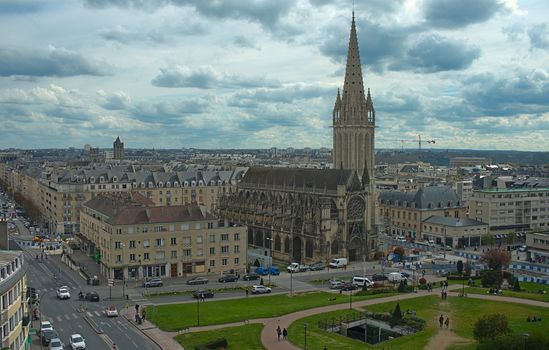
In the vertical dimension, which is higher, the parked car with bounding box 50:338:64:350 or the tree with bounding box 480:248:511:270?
the tree with bounding box 480:248:511:270

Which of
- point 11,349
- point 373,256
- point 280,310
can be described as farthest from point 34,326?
point 373,256

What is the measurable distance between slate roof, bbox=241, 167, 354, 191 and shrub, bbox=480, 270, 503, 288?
3477 centimetres

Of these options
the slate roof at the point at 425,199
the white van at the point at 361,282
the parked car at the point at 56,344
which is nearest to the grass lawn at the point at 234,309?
Result: the white van at the point at 361,282

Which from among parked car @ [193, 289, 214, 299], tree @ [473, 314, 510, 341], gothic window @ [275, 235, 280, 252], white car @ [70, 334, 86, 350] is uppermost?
tree @ [473, 314, 510, 341]

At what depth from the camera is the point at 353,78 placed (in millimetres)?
133875

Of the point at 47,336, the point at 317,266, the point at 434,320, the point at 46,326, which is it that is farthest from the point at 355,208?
the point at 47,336

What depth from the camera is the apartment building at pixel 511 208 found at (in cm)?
14838

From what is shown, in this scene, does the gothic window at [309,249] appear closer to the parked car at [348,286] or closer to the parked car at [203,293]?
the parked car at [348,286]

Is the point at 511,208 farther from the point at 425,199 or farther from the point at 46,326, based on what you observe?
the point at 46,326

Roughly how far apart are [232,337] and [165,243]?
39.1 m

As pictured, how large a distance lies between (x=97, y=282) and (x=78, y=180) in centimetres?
6949

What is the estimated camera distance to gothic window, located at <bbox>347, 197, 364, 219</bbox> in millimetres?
118875

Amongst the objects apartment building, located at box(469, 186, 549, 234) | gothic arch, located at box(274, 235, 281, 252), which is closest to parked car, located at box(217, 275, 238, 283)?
gothic arch, located at box(274, 235, 281, 252)

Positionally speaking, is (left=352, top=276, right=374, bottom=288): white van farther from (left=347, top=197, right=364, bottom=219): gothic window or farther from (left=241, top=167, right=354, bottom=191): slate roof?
(left=241, top=167, right=354, bottom=191): slate roof
